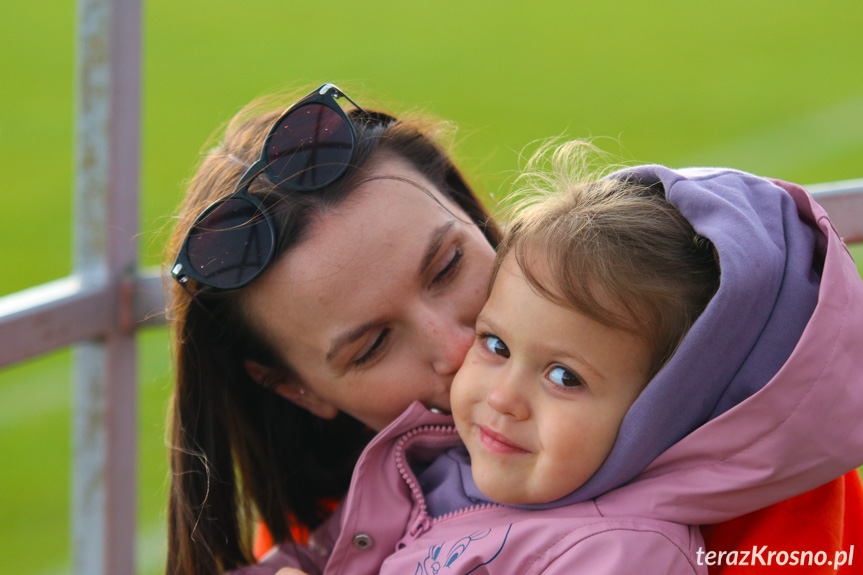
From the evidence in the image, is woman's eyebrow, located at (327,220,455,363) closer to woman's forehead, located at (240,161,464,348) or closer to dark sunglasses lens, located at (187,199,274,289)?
woman's forehead, located at (240,161,464,348)

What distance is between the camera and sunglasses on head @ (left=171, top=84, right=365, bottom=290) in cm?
112

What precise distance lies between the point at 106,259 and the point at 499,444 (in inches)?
A: 30.3

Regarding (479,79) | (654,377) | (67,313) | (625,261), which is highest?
(625,261)

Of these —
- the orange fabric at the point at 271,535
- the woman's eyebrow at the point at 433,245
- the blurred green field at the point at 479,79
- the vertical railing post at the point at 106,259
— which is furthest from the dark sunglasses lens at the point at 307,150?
the blurred green field at the point at 479,79

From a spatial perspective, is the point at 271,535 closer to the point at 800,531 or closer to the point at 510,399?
the point at 510,399

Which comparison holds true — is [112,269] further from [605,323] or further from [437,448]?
[605,323]

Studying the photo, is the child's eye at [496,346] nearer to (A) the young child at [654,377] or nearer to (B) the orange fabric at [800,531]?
(A) the young child at [654,377]

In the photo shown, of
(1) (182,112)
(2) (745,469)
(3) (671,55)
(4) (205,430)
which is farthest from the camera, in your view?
(3) (671,55)

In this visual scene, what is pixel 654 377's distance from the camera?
91 centimetres

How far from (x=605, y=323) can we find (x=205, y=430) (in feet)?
2.26

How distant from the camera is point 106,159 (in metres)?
1.39

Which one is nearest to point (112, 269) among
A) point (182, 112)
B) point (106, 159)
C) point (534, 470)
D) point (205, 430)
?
point (106, 159)

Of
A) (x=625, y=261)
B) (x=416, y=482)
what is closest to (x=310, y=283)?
(x=416, y=482)

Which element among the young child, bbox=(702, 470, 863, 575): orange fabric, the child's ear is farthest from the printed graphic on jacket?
the child's ear
